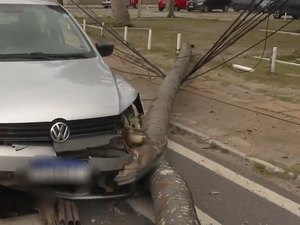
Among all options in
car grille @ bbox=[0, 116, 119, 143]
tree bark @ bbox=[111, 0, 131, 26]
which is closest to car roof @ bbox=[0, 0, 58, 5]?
car grille @ bbox=[0, 116, 119, 143]

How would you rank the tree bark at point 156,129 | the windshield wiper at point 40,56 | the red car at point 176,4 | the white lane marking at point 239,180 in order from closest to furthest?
→ 1. the tree bark at point 156,129
2. the white lane marking at point 239,180
3. the windshield wiper at point 40,56
4. the red car at point 176,4

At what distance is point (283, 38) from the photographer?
20.2m

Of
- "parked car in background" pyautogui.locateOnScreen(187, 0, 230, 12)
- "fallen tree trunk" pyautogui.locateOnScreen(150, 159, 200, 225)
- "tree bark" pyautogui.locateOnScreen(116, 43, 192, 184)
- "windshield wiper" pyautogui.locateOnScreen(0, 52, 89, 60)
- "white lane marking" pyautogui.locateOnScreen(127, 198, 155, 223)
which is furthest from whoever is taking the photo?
"parked car in background" pyautogui.locateOnScreen(187, 0, 230, 12)

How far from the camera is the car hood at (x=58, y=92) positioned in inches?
182

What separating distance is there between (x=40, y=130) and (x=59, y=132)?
0.50 ft

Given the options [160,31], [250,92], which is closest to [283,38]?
[160,31]

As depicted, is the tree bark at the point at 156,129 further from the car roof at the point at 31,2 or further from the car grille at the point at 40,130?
the car roof at the point at 31,2

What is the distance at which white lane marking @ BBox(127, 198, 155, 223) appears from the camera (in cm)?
492

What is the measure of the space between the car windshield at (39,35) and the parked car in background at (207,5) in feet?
137

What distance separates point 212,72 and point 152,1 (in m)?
56.8

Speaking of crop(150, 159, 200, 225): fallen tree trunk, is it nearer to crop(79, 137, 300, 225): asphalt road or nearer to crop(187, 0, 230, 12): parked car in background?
crop(79, 137, 300, 225): asphalt road

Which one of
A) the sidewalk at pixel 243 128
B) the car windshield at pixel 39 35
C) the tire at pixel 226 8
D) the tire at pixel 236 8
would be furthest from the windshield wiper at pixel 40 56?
the tire at pixel 226 8

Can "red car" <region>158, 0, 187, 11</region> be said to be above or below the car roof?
below

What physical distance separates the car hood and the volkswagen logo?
71mm
